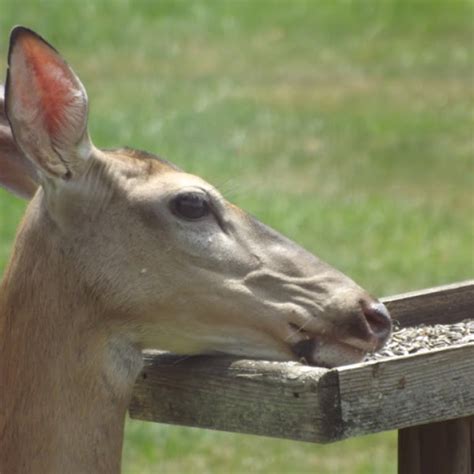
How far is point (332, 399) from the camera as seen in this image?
417cm

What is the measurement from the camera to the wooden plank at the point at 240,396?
4180 mm

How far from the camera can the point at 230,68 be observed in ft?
64.3

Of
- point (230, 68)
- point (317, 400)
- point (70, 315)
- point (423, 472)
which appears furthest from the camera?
point (230, 68)

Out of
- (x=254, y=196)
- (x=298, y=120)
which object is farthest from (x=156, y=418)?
(x=298, y=120)

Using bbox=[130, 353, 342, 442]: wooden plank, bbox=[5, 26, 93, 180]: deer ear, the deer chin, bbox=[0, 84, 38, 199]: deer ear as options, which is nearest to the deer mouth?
the deer chin

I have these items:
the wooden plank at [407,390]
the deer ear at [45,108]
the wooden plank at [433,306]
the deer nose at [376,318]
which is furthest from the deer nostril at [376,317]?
the deer ear at [45,108]

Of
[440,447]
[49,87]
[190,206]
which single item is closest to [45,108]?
[49,87]

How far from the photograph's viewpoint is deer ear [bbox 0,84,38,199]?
16.8 feet

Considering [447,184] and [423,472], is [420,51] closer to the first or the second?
[447,184]

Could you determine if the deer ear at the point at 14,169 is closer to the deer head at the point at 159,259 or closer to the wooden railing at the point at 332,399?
the deer head at the point at 159,259

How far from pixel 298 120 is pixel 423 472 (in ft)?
41.3

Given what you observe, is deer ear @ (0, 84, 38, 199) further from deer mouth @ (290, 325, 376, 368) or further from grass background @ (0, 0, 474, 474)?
grass background @ (0, 0, 474, 474)

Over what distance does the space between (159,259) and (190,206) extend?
185mm

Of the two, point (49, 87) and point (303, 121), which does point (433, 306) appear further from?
point (303, 121)
